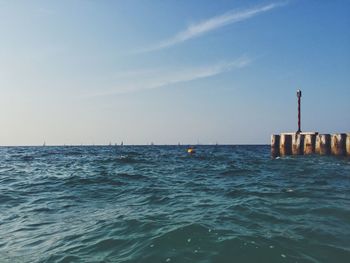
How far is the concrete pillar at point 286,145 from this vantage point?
29.5m

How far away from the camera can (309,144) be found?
92.0 feet

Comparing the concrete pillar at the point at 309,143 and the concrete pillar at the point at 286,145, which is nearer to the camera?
the concrete pillar at the point at 309,143

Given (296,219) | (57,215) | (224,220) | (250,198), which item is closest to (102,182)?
(57,215)

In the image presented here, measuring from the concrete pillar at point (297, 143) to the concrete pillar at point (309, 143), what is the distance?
380mm

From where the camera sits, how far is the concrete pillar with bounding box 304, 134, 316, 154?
27.8m

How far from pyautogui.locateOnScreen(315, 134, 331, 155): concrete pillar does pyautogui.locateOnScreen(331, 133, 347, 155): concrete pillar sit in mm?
345

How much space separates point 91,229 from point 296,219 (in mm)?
4995

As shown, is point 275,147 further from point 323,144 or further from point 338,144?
point 338,144

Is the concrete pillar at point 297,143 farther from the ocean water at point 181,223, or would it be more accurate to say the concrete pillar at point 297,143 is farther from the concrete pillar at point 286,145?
the ocean water at point 181,223

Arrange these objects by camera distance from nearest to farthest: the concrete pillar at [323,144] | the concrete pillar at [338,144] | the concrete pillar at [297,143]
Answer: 1. the concrete pillar at [338,144]
2. the concrete pillar at [323,144]
3. the concrete pillar at [297,143]

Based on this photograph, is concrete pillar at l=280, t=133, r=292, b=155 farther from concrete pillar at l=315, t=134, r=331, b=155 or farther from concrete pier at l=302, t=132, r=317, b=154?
concrete pillar at l=315, t=134, r=331, b=155

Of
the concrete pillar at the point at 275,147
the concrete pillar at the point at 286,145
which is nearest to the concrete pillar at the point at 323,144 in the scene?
the concrete pillar at the point at 286,145

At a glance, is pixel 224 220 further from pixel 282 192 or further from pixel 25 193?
pixel 25 193

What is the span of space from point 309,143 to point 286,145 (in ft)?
7.01
